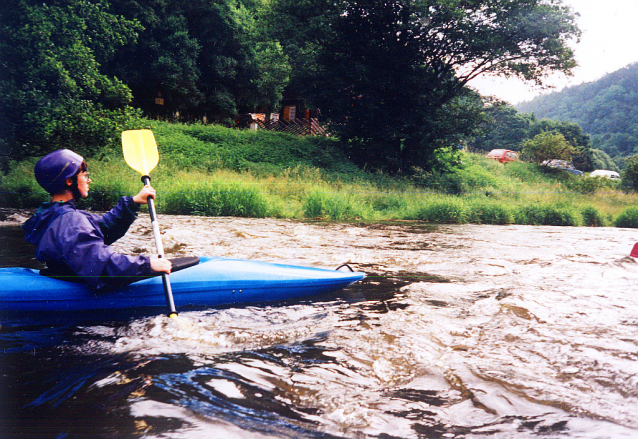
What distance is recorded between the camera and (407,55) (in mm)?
13430

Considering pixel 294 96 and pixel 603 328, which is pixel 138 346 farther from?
pixel 294 96

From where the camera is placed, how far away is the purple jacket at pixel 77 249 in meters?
2.28

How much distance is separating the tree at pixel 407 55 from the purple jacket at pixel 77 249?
39.2ft

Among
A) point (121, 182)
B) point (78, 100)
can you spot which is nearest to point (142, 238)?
point (121, 182)

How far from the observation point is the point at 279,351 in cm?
236

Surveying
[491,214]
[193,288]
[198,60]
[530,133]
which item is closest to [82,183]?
[193,288]

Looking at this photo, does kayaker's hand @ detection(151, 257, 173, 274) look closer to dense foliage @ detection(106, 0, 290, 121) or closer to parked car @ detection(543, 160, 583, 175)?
dense foliage @ detection(106, 0, 290, 121)

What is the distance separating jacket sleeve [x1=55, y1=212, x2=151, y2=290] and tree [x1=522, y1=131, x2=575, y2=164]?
63.0ft

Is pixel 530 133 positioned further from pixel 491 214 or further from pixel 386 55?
pixel 491 214

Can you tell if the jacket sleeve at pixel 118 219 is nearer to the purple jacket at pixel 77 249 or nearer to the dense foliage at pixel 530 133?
the purple jacket at pixel 77 249

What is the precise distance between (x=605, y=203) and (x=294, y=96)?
1660 centimetres

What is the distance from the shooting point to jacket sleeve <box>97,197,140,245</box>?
279 cm

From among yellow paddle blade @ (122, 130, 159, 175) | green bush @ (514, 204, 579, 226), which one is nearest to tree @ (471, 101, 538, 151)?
green bush @ (514, 204, 579, 226)

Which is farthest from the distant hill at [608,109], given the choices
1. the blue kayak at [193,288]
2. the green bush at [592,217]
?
the blue kayak at [193,288]
